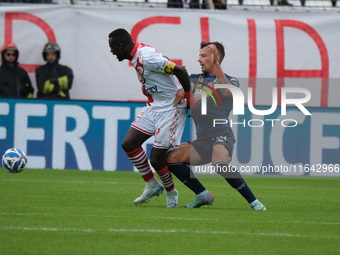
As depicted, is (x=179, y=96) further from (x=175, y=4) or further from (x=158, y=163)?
(x=175, y=4)

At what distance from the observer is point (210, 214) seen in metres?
8.14

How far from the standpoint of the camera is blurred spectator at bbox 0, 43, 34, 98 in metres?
15.4

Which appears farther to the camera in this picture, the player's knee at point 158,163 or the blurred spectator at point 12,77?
the blurred spectator at point 12,77

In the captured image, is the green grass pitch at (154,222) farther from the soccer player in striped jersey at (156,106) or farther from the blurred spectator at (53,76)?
the blurred spectator at (53,76)

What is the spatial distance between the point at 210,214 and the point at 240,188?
56 centimetres

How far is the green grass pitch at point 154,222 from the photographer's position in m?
5.87

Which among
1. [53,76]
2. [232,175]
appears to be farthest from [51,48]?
[232,175]

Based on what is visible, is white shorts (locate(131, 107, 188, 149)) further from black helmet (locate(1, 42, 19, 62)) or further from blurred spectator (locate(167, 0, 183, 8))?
blurred spectator (locate(167, 0, 183, 8))

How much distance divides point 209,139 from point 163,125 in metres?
0.60

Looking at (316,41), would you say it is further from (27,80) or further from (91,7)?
(27,80)

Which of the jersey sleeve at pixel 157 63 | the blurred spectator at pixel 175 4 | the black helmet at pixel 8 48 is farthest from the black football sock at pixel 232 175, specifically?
the blurred spectator at pixel 175 4

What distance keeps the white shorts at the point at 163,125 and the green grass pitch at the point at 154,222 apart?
817 mm

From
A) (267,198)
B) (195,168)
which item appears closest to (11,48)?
(195,168)

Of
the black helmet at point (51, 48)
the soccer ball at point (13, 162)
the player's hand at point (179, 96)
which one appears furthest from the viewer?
the black helmet at point (51, 48)
